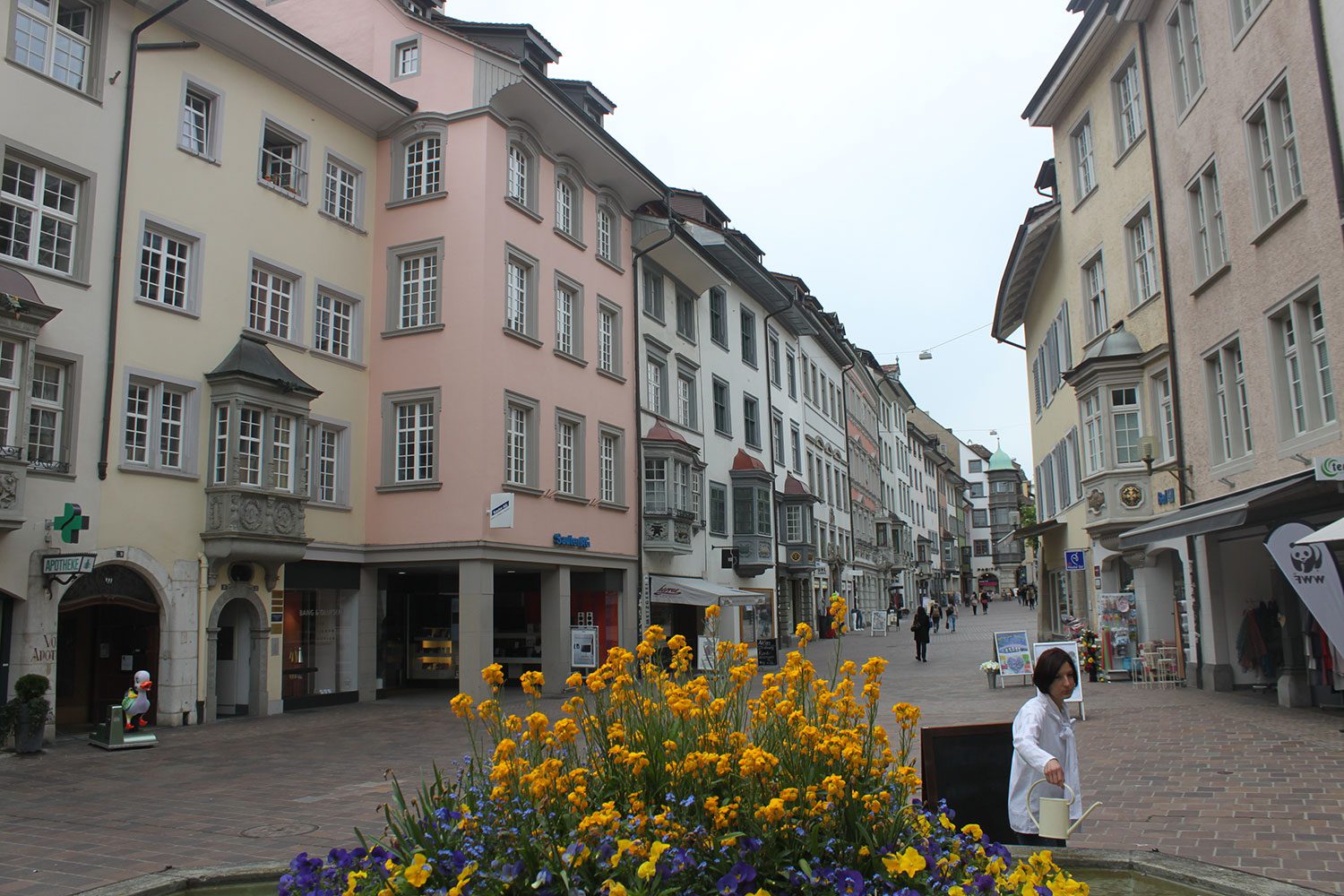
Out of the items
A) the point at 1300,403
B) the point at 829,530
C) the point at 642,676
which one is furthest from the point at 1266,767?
the point at 829,530

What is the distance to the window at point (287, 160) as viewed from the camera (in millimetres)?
21062

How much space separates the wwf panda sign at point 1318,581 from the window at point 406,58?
1924cm

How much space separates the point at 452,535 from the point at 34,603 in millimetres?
7838

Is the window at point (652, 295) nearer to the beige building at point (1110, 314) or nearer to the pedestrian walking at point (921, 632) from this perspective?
the beige building at point (1110, 314)

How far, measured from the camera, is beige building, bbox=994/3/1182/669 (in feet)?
69.2

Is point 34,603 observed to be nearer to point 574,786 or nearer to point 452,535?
point 452,535

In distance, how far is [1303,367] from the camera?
1513 centimetres

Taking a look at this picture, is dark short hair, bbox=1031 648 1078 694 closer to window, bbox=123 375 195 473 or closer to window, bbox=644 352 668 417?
window, bbox=123 375 195 473

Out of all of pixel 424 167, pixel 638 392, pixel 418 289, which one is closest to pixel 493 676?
pixel 418 289

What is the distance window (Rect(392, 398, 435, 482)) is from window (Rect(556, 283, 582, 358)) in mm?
3854

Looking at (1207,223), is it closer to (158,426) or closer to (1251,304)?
(1251,304)

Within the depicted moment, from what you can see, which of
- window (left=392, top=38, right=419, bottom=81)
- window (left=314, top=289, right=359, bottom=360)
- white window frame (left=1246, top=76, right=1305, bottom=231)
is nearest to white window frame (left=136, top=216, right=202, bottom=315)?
window (left=314, top=289, right=359, bottom=360)

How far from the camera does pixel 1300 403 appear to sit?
15469 mm

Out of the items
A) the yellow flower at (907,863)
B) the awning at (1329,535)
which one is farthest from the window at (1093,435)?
the yellow flower at (907,863)
